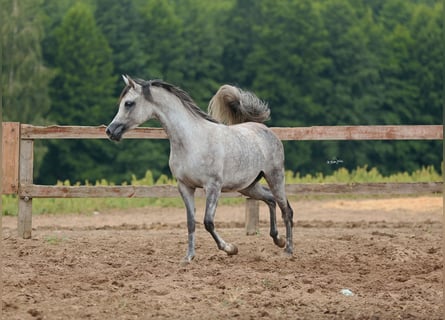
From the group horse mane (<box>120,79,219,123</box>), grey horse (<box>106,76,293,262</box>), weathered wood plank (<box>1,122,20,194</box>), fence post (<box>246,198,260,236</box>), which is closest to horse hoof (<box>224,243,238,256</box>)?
grey horse (<box>106,76,293,262</box>)

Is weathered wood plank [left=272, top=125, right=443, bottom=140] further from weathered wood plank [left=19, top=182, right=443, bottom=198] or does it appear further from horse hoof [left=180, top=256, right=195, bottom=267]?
horse hoof [left=180, top=256, right=195, bottom=267]

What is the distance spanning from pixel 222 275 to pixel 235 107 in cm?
291

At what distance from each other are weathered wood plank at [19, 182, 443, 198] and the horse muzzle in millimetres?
2491

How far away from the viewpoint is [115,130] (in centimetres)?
788

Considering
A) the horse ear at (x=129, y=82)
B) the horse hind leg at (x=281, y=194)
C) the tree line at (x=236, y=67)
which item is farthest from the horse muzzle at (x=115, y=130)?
the tree line at (x=236, y=67)

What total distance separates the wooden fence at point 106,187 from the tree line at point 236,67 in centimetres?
2598

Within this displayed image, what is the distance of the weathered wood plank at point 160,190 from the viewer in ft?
33.4

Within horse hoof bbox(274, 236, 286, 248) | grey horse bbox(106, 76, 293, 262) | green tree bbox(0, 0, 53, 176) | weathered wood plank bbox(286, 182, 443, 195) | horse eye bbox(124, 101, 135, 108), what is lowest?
horse hoof bbox(274, 236, 286, 248)

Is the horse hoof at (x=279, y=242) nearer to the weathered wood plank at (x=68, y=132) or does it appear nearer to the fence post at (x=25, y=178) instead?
the weathered wood plank at (x=68, y=132)

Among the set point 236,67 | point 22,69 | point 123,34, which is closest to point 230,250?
point 22,69

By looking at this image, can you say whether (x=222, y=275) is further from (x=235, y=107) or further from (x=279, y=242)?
(x=235, y=107)

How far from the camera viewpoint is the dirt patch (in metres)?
5.91

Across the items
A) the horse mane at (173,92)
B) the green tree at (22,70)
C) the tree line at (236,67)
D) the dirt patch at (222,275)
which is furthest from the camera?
the tree line at (236,67)

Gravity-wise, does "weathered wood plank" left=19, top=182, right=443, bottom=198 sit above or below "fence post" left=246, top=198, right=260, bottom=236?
above
